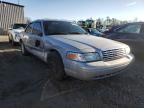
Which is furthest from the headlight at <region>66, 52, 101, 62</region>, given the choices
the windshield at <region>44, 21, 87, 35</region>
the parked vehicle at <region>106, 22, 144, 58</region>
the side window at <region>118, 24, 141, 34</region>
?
the side window at <region>118, 24, 141, 34</region>

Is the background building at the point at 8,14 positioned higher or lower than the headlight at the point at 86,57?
higher

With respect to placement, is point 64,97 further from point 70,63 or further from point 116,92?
point 116,92

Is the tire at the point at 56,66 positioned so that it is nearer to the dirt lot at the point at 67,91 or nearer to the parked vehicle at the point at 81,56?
the parked vehicle at the point at 81,56

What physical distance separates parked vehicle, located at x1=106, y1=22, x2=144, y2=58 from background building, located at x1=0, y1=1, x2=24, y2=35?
1838cm

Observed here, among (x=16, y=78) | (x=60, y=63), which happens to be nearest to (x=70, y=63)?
(x=60, y=63)

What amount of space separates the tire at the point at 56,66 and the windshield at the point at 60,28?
3.06 ft

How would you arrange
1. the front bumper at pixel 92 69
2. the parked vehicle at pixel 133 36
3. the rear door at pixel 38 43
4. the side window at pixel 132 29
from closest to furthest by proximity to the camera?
the front bumper at pixel 92 69
the rear door at pixel 38 43
the parked vehicle at pixel 133 36
the side window at pixel 132 29

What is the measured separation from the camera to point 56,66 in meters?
4.32

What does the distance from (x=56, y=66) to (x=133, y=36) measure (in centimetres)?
356

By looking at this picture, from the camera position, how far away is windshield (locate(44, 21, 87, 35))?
5.19 m

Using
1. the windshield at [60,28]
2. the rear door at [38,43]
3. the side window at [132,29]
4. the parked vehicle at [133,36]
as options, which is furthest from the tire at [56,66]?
the side window at [132,29]

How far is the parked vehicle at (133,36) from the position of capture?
625 centimetres

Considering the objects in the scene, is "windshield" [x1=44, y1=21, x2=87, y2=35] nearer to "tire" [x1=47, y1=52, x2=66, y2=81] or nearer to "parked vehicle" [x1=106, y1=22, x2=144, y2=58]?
"tire" [x1=47, y1=52, x2=66, y2=81]

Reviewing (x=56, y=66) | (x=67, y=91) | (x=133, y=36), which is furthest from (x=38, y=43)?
(x=133, y=36)
